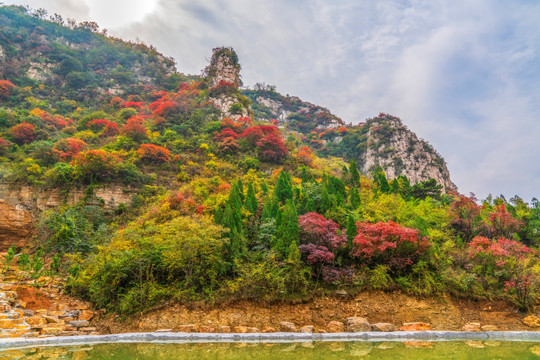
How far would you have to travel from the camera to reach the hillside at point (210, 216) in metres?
11.0

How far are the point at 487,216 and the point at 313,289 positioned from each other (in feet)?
37.4

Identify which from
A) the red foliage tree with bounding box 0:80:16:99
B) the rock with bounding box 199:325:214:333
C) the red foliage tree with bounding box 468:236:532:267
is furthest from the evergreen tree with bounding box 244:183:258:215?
the red foliage tree with bounding box 0:80:16:99

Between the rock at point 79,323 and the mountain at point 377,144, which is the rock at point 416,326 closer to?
the rock at point 79,323

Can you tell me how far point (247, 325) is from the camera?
392 inches

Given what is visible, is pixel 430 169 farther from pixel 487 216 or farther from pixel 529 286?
pixel 529 286

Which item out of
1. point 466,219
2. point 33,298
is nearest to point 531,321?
point 466,219

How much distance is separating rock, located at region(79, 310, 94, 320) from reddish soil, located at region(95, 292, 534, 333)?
0.51 metres

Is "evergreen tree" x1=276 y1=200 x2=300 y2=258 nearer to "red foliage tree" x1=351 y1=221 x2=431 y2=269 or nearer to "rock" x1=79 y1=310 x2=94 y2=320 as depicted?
"red foliage tree" x1=351 y1=221 x2=431 y2=269

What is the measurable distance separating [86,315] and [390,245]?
12159mm

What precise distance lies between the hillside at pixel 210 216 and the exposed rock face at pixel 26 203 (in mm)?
79

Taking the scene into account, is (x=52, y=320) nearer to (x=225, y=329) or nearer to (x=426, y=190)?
(x=225, y=329)

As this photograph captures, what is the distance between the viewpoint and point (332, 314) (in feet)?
34.9

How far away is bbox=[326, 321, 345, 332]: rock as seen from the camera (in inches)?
389

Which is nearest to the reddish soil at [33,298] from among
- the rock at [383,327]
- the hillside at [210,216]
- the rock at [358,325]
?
the hillside at [210,216]
